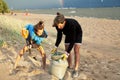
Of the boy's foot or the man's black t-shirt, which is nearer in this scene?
the man's black t-shirt

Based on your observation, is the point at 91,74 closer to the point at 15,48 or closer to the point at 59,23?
the point at 59,23

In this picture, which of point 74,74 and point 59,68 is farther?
point 74,74

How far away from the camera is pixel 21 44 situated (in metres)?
9.88

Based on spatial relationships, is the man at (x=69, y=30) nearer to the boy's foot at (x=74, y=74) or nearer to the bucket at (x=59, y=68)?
the boy's foot at (x=74, y=74)

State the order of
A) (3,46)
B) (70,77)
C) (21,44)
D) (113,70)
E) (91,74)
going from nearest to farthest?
(70,77) → (91,74) → (113,70) → (3,46) → (21,44)

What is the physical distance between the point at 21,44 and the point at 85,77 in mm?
3458

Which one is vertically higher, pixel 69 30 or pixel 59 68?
pixel 69 30

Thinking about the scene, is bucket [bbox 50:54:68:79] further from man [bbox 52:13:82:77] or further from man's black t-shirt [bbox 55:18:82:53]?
man's black t-shirt [bbox 55:18:82:53]

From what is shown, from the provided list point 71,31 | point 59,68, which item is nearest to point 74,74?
point 59,68

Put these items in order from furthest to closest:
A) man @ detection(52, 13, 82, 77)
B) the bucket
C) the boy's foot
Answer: the boy's foot, the bucket, man @ detection(52, 13, 82, 77)

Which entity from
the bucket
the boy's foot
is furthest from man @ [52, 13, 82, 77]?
the bucket

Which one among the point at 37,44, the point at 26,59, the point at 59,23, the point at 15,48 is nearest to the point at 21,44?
the point at 15,48

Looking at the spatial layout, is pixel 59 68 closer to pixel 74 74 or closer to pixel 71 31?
pixel 74 74

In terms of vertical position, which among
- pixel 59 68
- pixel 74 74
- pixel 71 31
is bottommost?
pixel 74 74
